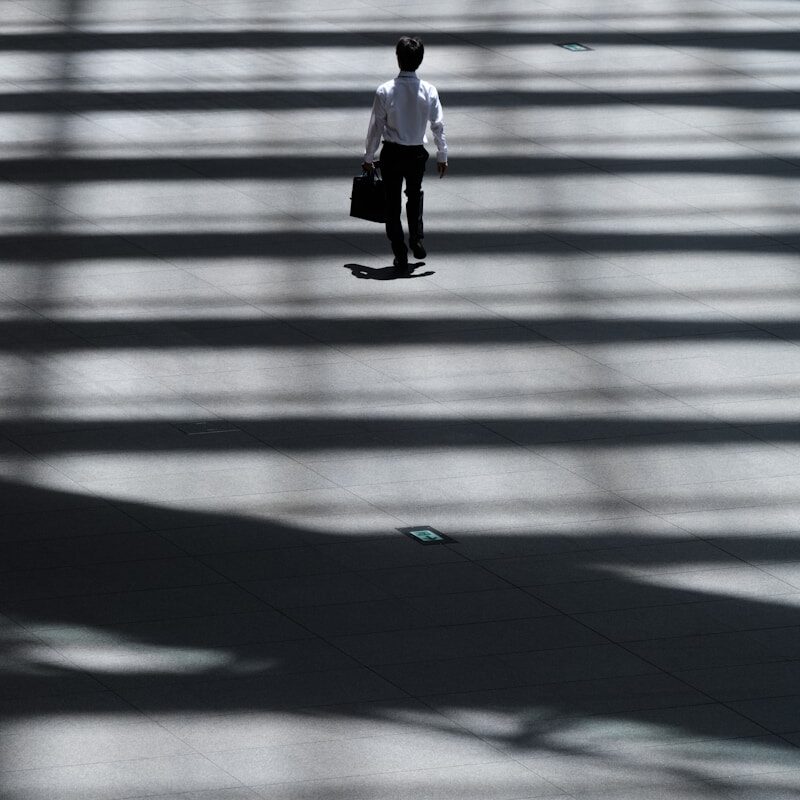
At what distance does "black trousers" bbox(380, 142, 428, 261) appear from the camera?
1213cm

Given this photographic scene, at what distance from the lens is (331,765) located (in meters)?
6.83

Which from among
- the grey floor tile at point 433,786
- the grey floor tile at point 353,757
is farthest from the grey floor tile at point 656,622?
the grey floor tile at point 433,786

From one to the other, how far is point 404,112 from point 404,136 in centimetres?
15

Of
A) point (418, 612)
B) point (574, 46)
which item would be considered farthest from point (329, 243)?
point (574, 46)

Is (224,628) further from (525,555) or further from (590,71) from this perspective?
(590,71)

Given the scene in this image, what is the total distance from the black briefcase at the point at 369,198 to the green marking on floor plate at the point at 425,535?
3694 millimetres

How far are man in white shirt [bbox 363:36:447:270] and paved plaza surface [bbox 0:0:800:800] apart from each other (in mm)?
332

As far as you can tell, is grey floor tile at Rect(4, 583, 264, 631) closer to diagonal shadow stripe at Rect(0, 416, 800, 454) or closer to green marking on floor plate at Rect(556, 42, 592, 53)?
diagonal shadow stripe at Rect(0, 416, 800, 454)

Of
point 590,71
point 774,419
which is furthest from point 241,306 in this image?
point 590,71

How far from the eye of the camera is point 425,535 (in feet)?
29.0

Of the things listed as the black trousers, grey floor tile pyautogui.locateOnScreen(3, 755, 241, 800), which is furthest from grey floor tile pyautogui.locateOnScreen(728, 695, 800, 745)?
the black trousers

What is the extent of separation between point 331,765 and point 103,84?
33.4ft

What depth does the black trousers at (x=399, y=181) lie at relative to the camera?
12.1 meters

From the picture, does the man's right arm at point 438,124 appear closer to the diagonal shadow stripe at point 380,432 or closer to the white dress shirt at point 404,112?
the white dress shirt at point 404,112
